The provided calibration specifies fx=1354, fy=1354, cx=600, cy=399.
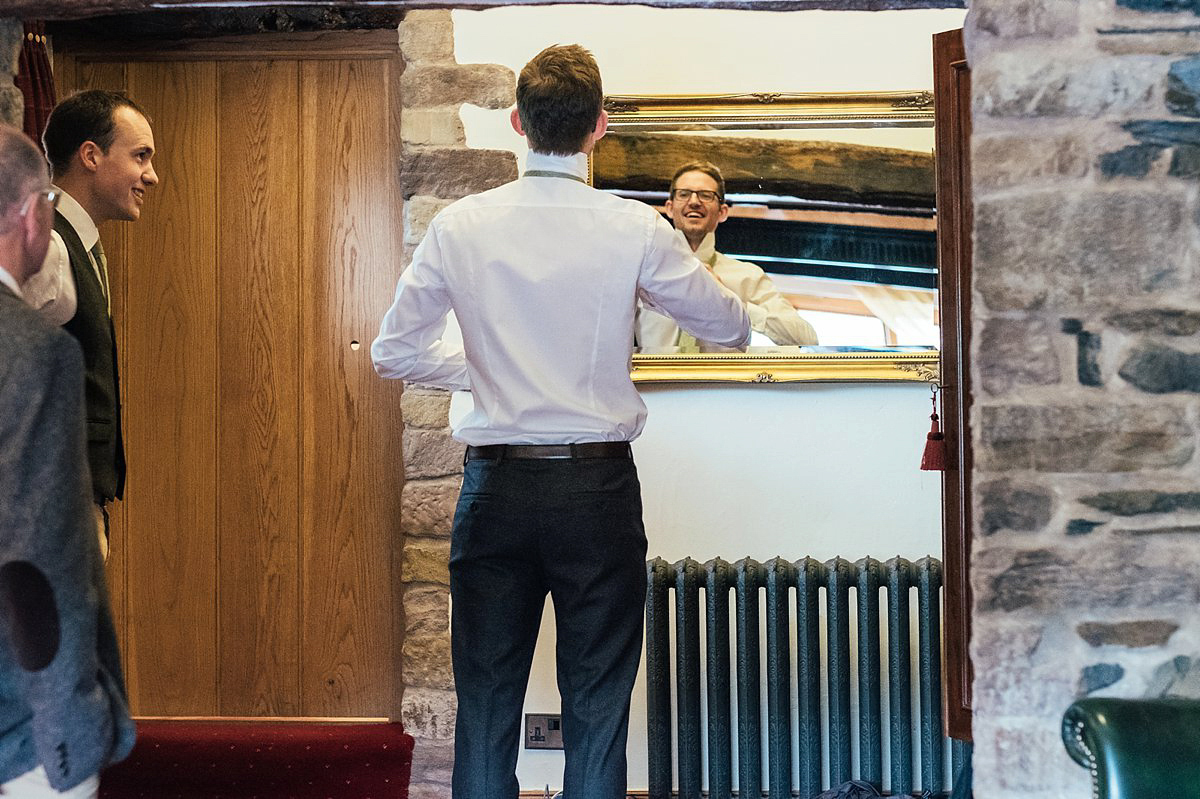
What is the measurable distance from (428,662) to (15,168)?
7.53 feet

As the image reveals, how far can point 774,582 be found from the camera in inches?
135

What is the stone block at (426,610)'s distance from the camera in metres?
3.68

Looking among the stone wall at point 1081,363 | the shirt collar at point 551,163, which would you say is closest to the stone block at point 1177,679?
the stone wall at point 1081,363

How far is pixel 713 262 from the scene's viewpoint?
363 centimetres

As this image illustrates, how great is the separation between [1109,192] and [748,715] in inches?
73.0

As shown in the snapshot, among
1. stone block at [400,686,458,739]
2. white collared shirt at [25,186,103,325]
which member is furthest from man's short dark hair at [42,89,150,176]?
stone block at [400,686,458,739]

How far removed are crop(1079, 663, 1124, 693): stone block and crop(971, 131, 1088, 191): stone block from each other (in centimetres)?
74

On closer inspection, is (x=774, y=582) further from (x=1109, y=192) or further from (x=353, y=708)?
(x=1109, y=192)

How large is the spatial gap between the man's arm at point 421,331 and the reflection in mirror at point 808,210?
43.1 inches

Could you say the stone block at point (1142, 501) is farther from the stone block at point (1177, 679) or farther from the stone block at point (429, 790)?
the stone block at point (429, 790)

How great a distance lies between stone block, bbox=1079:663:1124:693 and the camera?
2.04 m

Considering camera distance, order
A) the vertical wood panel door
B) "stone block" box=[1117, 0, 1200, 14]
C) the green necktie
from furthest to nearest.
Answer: the vertical wood panel door → the green necktie → "stone block" box=[1117, 0, 1200, 14]

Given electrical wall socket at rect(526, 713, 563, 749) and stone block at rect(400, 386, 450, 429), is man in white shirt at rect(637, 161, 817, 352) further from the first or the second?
electrical wall socket at rect(526, 713, 563, 749)

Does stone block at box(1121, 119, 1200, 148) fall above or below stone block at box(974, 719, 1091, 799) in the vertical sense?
above
